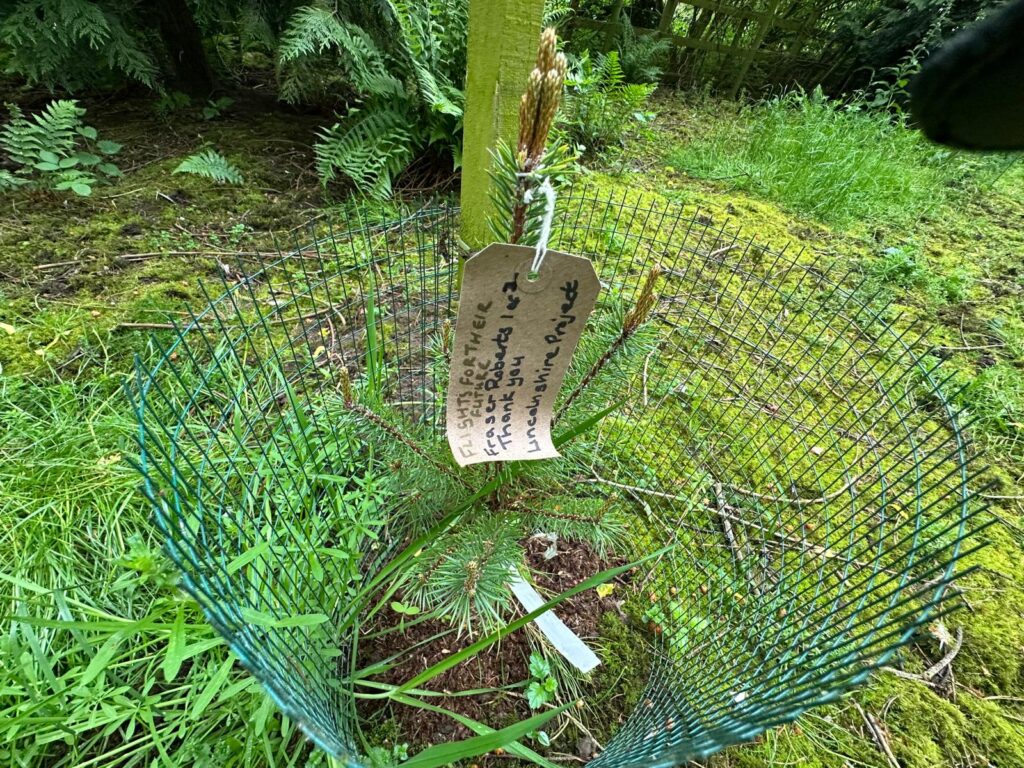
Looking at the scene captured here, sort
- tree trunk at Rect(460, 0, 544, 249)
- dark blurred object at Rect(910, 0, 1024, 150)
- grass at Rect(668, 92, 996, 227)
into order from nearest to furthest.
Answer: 1. dark blurred object at Rect(910, 0, 1024, 150)
2. tree trunk at Rect(460, 0, 544, 249)
3. grass at Rect(668, 92, 996, 227)

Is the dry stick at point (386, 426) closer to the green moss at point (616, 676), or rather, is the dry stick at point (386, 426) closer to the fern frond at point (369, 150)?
the green moss at point (616, 676)

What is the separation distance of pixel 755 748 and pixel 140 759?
1.03m

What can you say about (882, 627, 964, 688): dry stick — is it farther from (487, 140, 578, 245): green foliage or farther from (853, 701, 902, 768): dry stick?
(487, 140, 578, 245): green foliage

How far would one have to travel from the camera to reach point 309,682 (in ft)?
2.26

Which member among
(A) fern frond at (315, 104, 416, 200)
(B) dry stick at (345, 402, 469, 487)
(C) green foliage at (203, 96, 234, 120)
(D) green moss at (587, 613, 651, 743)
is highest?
(B) dry stick at (345, 402, 469, 487)

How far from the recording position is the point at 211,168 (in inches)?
71.2

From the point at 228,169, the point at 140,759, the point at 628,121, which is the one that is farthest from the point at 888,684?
the point at 628,121

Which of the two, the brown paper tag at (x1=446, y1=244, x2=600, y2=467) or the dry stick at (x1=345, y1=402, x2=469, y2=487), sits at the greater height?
the brown paper tag at (x1=446, y1=244, x2=600, y2=467)

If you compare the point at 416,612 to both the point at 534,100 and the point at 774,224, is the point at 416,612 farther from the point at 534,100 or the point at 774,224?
the point at 774,224

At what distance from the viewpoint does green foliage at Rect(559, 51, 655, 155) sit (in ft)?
8.28

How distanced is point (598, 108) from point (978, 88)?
2.68m

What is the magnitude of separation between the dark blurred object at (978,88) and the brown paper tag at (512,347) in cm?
26

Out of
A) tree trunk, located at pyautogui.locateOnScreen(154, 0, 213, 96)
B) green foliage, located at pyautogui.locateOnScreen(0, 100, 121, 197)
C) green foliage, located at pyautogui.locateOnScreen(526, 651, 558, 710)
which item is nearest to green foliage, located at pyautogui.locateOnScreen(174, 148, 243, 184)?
green foliage, located at pyautogui.locateOnScreen(0, 100, 121, 197)

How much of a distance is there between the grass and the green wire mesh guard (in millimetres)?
809
